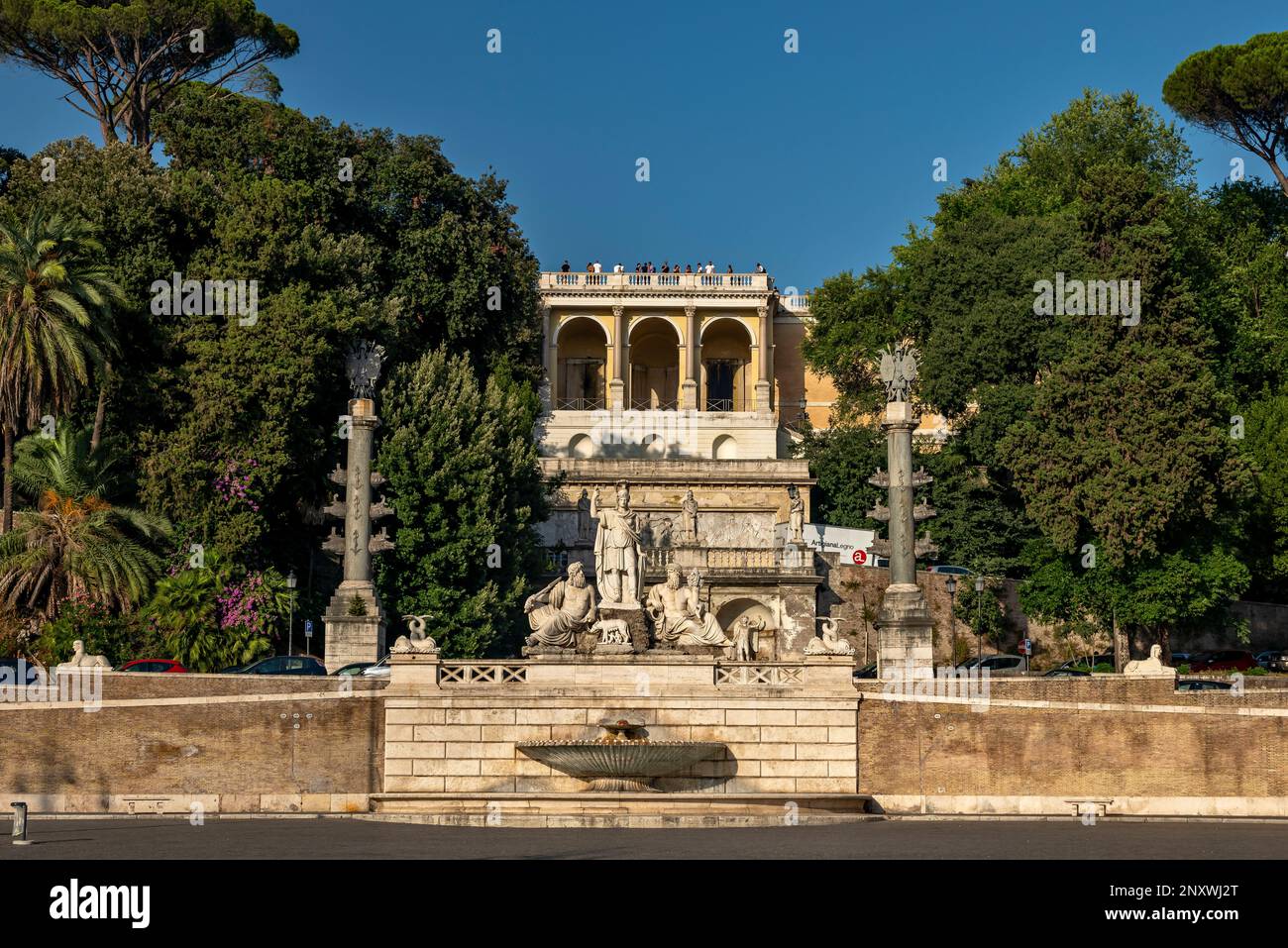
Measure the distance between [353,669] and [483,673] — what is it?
4.58m

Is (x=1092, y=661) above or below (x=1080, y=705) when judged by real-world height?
above

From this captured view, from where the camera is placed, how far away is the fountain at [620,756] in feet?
122

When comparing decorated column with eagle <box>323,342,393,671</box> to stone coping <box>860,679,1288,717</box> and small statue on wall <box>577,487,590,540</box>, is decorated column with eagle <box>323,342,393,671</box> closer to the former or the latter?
stone coping <box>860,679,1288,717</box>

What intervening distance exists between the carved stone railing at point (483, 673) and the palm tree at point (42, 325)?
41.9ft

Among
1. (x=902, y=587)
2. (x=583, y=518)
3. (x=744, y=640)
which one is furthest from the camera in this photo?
(x=583, y=518)

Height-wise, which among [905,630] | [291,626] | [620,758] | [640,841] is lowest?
[640,841]

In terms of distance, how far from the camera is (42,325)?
45.8 meters

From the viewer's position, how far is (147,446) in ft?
156

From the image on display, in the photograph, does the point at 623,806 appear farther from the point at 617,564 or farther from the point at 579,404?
the point at 579,404

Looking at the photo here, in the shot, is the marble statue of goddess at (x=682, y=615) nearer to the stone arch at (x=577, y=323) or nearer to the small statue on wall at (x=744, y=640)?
the small statue on wall at (x=744, y=640)

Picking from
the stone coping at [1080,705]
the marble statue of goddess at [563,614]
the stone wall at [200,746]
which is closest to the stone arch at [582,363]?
the marble statue of goddess at [563,614]

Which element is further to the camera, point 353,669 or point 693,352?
point 693,352

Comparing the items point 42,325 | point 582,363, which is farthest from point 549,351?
point 42,325
